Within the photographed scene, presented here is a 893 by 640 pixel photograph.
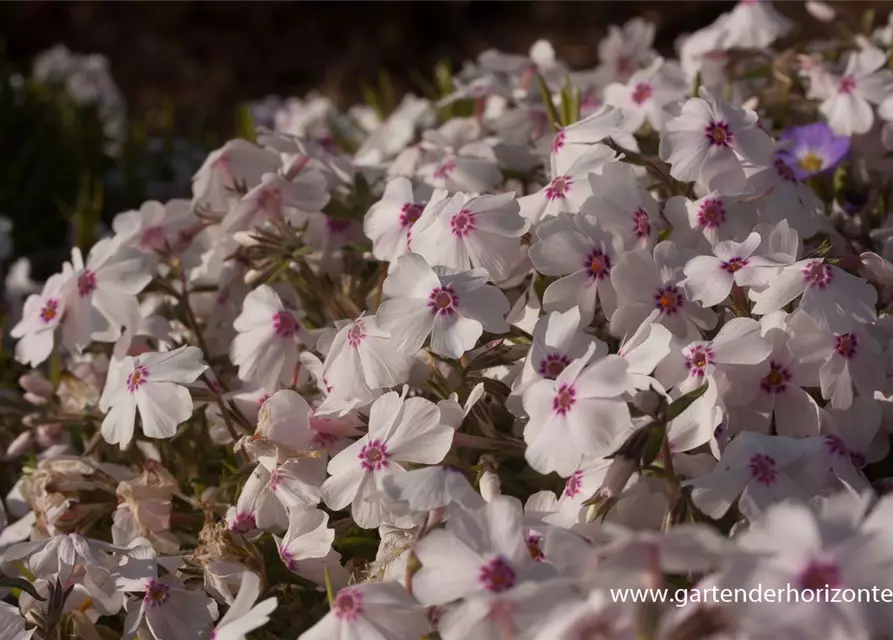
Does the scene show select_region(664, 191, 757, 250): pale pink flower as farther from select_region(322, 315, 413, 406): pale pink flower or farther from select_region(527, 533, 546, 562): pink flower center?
select_region(527, 533, 546, 562): pink flower center

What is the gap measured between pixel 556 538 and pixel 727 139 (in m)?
0.89

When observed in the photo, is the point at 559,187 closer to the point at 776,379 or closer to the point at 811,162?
the point at 776,379

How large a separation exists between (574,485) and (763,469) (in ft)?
0.87

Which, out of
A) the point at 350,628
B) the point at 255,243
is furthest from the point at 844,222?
the point at 350,628

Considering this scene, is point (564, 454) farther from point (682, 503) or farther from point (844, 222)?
point (844, 222)

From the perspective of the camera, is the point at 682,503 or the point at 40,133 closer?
the point at 682,503

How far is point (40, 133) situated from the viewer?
136 inches

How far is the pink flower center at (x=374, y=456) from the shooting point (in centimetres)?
141

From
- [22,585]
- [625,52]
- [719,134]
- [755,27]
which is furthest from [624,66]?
[22,585]

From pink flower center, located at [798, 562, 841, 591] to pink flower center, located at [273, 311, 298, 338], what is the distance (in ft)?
3.33

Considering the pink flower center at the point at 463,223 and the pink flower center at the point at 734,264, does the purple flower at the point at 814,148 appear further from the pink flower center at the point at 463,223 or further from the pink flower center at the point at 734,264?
the pink flower center at the point at 463,223

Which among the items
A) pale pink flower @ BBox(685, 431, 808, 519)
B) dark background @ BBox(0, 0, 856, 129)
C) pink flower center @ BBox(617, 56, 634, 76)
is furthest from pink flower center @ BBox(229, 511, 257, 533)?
dark background @ BBox(0, 0, 856, 129)

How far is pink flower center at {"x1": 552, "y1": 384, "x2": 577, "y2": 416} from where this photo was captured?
1.29 m

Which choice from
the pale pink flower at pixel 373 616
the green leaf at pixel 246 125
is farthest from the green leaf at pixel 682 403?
the green leaf at pixel 246 125
